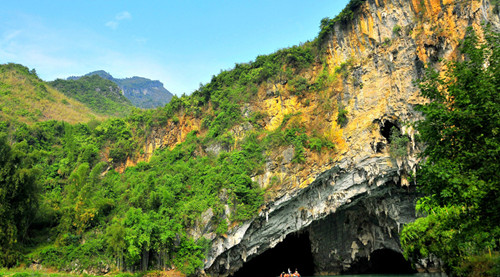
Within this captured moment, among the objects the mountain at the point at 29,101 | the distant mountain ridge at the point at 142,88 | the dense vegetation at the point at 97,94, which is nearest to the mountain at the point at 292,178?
the mountain at the point at 29,101

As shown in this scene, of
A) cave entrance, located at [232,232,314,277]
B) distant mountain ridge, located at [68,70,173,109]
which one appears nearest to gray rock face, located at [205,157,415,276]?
cave entrance, located at [232,232,314,277]

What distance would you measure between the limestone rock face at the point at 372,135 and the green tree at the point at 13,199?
1233 cm

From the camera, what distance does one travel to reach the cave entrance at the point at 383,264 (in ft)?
90.5

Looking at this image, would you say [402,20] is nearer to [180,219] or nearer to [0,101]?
[180,219]

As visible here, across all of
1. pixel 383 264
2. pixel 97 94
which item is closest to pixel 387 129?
pixel 383 264

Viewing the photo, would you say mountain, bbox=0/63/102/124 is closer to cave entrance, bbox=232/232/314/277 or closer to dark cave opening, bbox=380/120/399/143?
cave entrance, bbox=232/232/314/277

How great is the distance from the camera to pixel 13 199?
68.8 feet

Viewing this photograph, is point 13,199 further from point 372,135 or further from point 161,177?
point 372,135

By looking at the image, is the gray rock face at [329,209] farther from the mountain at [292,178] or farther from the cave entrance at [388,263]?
the cave entrance at [388,263]

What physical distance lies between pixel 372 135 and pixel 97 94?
185 ft

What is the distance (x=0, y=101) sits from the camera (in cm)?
3962

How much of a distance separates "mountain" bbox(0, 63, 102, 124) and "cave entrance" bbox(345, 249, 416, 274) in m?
38.1

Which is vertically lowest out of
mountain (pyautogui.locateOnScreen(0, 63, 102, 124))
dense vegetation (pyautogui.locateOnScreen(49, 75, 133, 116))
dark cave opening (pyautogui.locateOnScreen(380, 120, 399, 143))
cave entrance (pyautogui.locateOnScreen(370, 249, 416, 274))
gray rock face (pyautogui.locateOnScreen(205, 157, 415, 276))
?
cave entrance (pyautogui.locateOnScreen(370, 249, 416, 274))

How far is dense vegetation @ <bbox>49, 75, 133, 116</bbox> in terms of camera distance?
57.7 meters
